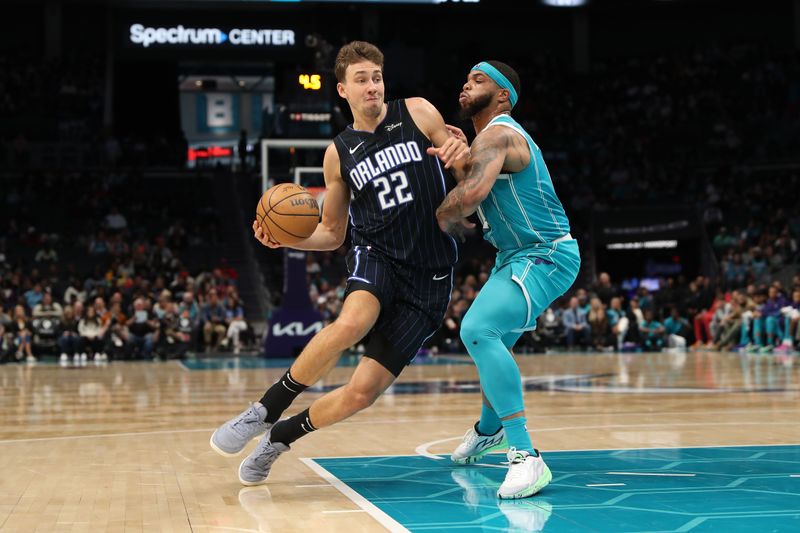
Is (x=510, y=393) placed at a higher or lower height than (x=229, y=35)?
lower

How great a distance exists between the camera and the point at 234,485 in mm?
5168

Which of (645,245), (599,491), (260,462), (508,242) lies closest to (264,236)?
(260,462)

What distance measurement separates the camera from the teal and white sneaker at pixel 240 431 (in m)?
5.07

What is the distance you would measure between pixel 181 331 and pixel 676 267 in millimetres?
14113

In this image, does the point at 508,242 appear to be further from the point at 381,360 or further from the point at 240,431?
the point at 240,431

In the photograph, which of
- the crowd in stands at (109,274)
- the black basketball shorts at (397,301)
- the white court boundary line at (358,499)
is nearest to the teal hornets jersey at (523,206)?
the black basketball shorts at (397,301)

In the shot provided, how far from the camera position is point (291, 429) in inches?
201

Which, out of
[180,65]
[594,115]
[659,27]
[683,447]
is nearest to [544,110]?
[594,115]

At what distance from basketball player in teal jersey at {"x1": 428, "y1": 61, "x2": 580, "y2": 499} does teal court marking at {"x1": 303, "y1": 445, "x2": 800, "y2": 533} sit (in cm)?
27

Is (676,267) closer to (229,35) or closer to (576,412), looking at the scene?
(229,35)

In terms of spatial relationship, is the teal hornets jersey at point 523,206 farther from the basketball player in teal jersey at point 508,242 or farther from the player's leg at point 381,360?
the player's leg at point 381,360

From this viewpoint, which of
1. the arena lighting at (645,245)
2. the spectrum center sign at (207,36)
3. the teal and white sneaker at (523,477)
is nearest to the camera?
the teal and white sneaker at (523,477)

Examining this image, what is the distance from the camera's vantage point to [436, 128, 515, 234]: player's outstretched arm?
4863mm

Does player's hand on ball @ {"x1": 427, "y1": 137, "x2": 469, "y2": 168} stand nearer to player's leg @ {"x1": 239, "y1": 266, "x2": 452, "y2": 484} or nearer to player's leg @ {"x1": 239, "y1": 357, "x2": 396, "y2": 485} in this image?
player's leg @ {"x1": 239, "y1": 266, "x2": 452, "y2": 484}
